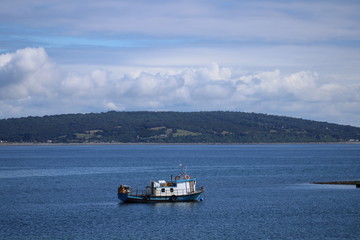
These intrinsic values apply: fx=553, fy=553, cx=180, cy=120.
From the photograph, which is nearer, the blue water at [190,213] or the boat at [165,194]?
the blue water at [190,213]

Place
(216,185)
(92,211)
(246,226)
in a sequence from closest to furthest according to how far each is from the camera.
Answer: (246,226) → (92,211) → (216,185)

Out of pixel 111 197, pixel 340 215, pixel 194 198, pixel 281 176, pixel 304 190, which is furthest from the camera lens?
pixel 281 176

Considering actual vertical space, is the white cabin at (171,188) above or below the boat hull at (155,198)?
above

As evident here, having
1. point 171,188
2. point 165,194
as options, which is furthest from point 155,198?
point 171,188

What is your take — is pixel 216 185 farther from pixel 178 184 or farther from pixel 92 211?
pixel 92 211

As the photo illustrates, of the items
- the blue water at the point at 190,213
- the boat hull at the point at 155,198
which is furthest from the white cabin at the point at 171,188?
the blue water at the point at 190,213

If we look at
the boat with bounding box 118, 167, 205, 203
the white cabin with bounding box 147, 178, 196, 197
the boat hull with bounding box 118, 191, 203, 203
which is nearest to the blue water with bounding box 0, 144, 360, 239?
the boat hull with bounding box 118, 191, 203, 203

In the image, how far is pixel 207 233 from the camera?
182 ft

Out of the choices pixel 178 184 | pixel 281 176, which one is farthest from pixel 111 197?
pixel 281 176

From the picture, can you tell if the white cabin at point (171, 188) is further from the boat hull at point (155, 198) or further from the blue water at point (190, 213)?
the blue water at point (190, 213)

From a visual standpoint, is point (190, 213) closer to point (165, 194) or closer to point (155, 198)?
point (165, 194)

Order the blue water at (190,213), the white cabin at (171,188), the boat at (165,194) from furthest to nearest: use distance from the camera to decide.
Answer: the white cabin at (171,188)
the boat at (165,194)
the blue water at (190,213)

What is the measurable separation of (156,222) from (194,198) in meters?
16.0

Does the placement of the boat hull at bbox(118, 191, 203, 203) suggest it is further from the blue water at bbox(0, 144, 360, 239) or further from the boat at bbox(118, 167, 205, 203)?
the blue water at bbox(0, 144, 360, 239)
